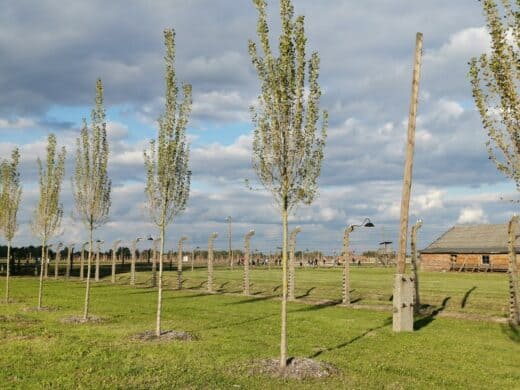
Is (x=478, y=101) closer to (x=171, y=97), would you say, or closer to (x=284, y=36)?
(x=284, y=36)

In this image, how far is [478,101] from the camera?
37.9 feet

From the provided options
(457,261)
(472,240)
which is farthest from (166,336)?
(472,240)

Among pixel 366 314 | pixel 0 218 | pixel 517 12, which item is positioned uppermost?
pixel 517 12

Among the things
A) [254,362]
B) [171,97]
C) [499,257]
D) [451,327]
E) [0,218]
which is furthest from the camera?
[499,257]

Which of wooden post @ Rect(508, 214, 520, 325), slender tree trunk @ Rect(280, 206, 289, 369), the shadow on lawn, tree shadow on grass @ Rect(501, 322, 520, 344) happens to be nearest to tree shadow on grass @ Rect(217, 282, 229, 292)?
the shadow on lawn

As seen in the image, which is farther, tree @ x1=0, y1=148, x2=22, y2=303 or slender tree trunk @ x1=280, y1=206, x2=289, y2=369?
tree @ x1=0, y1=148, x2=22, y2=303

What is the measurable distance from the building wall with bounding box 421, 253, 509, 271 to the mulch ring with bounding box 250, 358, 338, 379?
5677cm

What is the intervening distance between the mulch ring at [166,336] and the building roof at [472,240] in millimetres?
55156

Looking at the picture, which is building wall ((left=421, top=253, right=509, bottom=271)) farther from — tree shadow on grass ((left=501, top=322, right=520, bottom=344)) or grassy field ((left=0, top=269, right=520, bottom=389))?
tree shadow on grass ((left=501, top=322, right=520, bottom=344))

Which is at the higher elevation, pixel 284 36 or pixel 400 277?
pixel 284 36

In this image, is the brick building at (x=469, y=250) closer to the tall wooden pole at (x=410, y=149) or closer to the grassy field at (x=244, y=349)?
the grassy field at (x=244, y=349)

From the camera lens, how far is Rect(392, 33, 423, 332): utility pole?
1739 centimetres

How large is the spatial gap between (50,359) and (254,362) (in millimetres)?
5205

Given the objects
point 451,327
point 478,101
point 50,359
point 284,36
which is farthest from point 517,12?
point 50,359
